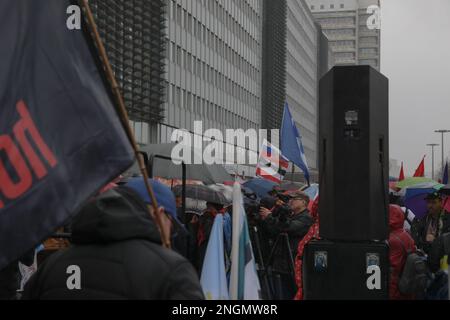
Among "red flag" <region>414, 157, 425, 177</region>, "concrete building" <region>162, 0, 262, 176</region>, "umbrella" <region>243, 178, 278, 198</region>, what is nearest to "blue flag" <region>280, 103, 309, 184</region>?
"umbrella" <region>243, 178, 278, 198</region>

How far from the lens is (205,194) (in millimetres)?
9938

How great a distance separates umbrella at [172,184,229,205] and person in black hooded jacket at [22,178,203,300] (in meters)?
6.63

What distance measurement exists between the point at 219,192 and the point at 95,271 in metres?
7.38

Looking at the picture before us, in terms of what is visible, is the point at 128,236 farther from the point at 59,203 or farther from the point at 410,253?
the point at 410,253

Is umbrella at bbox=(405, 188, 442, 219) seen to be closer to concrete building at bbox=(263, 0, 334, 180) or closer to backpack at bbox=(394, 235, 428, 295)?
backpack at bbox=(394, 235, 428, 295)

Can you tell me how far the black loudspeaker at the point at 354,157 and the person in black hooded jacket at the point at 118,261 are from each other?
336cm

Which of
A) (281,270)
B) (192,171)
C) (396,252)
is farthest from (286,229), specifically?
(396,252)

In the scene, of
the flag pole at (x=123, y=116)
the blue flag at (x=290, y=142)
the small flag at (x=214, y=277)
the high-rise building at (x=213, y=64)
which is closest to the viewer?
the flag pole at (x=123, y=116)

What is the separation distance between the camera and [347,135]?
239 inches

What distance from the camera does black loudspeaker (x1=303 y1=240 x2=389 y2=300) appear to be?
19.6ft

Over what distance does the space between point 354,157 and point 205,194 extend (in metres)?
4.14

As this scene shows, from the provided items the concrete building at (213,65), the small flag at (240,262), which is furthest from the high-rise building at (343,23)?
the small flag at (240,262)

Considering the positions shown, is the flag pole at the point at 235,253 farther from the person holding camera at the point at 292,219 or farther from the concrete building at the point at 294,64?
the concrete building at the point at 294,64

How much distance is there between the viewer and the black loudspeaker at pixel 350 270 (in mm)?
5965
